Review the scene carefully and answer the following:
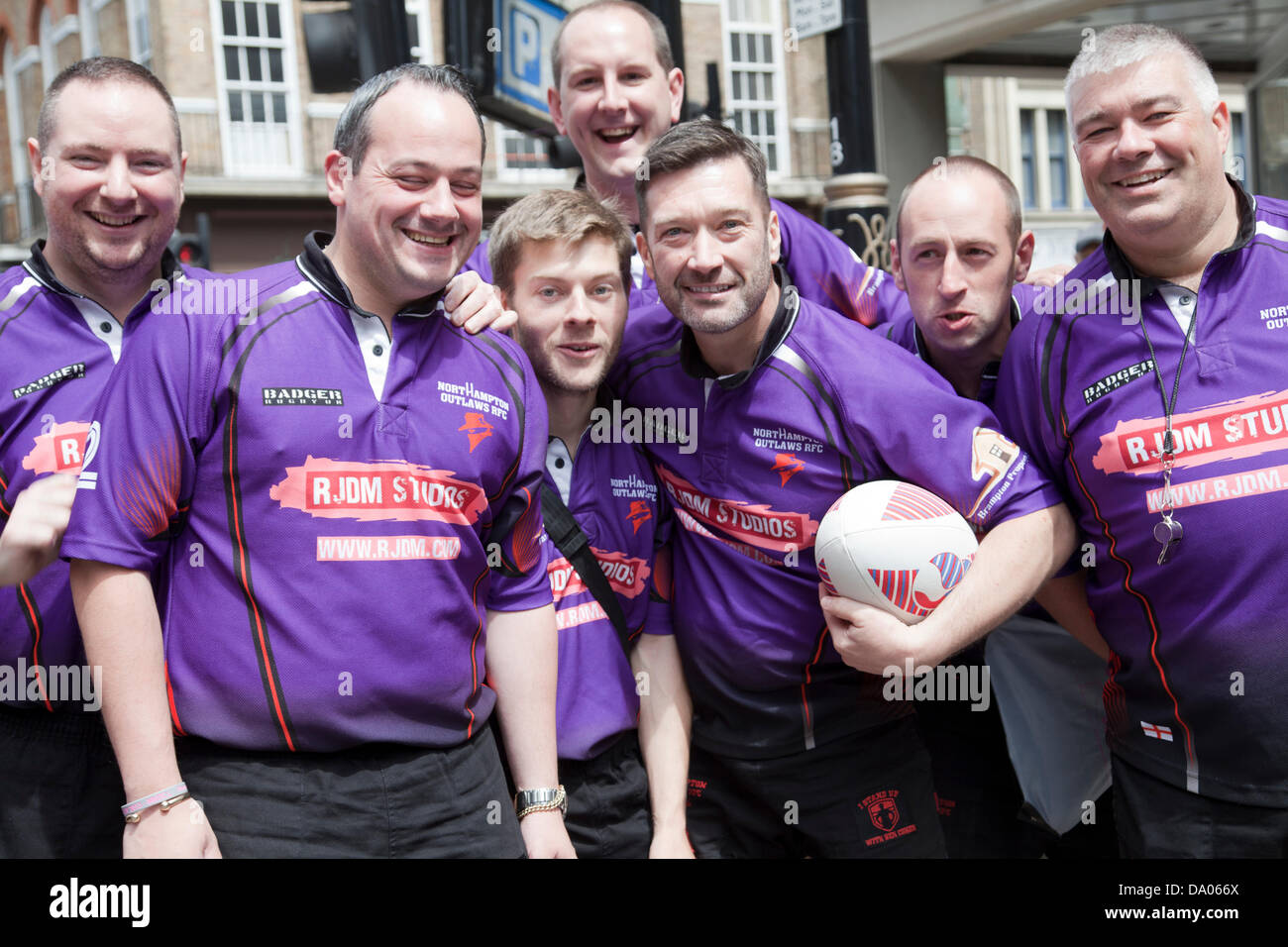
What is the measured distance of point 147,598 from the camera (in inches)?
113

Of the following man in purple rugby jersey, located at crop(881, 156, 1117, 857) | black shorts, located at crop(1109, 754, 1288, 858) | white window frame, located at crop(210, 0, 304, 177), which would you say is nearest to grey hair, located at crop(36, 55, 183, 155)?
man in purple rugby jersey, located at crop(881, 156, 1117, 857)

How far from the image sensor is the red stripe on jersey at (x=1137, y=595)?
324cm

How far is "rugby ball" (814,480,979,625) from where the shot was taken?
321 centimetres

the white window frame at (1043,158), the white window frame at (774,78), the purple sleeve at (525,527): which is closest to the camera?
the purple sleeve at (525,527)

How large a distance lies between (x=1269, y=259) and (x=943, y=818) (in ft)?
7.04

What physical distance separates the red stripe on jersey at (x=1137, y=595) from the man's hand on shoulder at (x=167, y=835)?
98.0 inches

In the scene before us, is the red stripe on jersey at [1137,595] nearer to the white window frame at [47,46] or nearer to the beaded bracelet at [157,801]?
the beaded bracelet at [157,801]

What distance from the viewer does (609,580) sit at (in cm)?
374

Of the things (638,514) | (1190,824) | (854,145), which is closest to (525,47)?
(854,145)

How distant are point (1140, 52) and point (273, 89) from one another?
2137 centimetres

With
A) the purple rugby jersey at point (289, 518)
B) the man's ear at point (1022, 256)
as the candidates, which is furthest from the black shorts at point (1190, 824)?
the purple rugby jersey at point (289, 518)

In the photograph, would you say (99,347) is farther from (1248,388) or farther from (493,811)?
(1248,388)

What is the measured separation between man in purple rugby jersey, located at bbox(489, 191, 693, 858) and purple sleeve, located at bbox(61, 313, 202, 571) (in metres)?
1.14

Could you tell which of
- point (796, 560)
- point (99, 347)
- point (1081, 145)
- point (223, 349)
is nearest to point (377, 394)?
point (223, 349)
